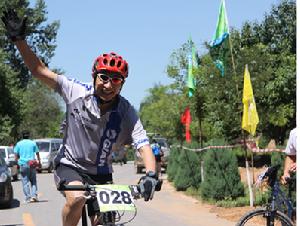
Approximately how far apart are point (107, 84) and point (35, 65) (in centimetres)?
59

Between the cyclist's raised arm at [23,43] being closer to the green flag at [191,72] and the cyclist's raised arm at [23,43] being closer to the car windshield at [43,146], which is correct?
the green flag at [191,72]

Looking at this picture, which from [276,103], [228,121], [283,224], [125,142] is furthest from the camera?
[276,103]

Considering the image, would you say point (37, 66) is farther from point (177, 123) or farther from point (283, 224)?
point (177, 123)

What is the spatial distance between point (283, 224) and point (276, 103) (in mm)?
26592

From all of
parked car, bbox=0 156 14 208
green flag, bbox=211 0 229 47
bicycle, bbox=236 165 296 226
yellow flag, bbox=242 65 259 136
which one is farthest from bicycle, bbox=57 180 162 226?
green flag, bbox=211 0 229 47

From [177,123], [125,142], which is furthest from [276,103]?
[125,142]

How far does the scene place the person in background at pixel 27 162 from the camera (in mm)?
17203

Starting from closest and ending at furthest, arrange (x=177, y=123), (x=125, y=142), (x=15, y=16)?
1. (x=15, y=16)
2. (x=125, y=142)
3. (x=177, y=123)

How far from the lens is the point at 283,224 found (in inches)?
310

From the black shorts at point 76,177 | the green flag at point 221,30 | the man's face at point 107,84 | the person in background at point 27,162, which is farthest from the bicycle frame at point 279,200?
the person in background at point 27,162

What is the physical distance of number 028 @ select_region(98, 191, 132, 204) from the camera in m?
4.79

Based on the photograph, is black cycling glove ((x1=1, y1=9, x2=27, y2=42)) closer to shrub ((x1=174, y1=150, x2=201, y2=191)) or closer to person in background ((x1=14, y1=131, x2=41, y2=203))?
person in background ((x1=14, y1=131, x2=41, y2=203))

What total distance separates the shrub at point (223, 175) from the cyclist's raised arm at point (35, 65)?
10.3m

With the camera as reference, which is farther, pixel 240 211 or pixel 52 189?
pixel 52 189
